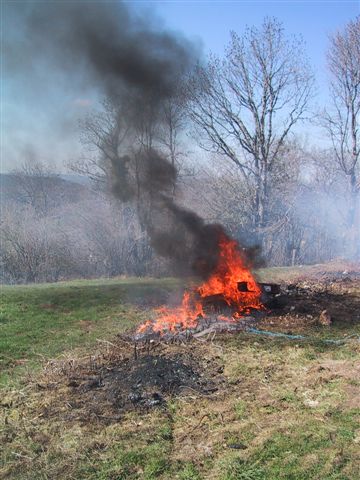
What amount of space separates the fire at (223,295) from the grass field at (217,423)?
112 cm

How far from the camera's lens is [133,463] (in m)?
3.92

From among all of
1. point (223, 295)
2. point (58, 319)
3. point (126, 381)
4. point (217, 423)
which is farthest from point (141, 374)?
point (58, 319)

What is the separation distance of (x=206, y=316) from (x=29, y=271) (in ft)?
51.8

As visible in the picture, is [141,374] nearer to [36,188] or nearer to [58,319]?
[58,319]

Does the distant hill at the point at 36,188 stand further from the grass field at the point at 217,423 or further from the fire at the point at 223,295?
the grass field at the point at 217,423

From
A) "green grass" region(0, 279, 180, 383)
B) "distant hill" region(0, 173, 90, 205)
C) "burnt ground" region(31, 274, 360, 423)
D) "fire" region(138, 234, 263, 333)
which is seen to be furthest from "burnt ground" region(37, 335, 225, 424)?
"distant hill" region(0, 173, 90, 205)

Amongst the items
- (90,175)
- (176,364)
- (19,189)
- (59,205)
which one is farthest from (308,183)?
(176,364)

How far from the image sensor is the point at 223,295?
9.15 m

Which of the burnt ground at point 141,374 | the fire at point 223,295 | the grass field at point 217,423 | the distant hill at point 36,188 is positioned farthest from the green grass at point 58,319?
the distant hill at point 36,188

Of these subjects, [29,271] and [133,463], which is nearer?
[133,463]

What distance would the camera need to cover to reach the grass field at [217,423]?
381 centimetres

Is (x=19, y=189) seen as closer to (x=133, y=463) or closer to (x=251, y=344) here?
(x=251, y=344)

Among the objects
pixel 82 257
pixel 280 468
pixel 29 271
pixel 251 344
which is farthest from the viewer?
pixel 82 257

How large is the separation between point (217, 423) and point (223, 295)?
4.71 metres
